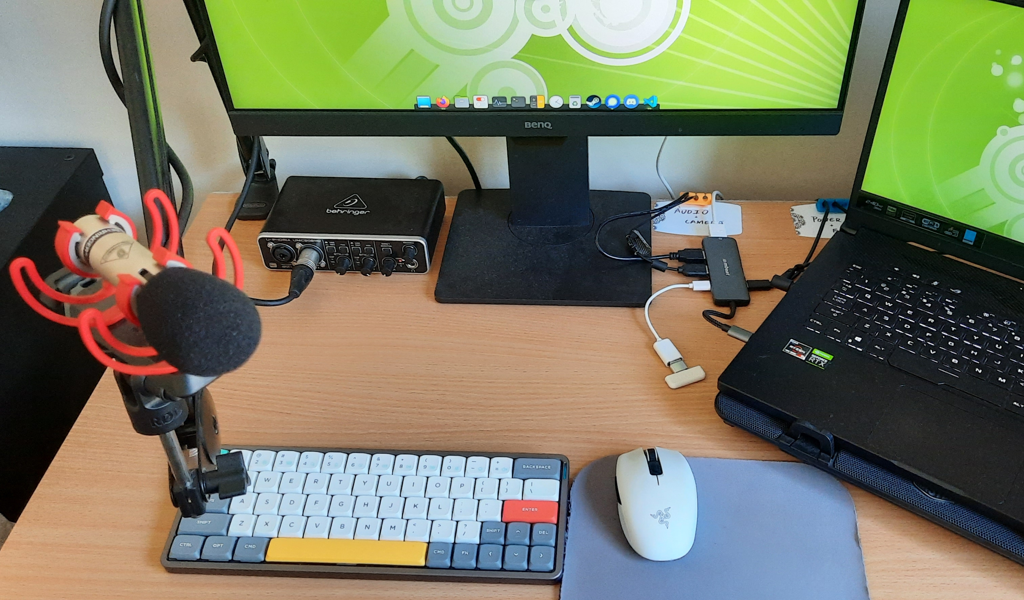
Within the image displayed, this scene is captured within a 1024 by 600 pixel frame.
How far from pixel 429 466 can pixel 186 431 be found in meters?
0.22

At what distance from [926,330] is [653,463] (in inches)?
11.8

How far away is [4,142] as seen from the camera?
106cm

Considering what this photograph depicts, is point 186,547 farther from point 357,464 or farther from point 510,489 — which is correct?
point 510,489

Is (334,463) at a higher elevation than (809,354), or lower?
lower

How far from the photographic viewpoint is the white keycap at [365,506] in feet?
2.03

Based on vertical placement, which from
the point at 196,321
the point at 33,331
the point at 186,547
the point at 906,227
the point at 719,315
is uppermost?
the point at 196,321

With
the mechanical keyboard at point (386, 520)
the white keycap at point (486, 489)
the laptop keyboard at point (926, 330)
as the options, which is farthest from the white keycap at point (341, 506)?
the laptop keyboard at point (926, 330)

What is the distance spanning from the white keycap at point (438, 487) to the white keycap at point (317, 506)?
0.08 meters

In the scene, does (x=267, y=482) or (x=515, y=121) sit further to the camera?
(x=515, y=121)

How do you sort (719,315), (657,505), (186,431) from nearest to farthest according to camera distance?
(186,431) → (657,505) → (719,315)

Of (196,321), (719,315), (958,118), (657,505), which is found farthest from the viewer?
(719,315)

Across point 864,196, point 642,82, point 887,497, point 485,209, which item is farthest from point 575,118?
point 887,497

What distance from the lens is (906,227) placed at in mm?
762

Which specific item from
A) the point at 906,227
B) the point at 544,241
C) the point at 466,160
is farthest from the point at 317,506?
the point at 906,227
